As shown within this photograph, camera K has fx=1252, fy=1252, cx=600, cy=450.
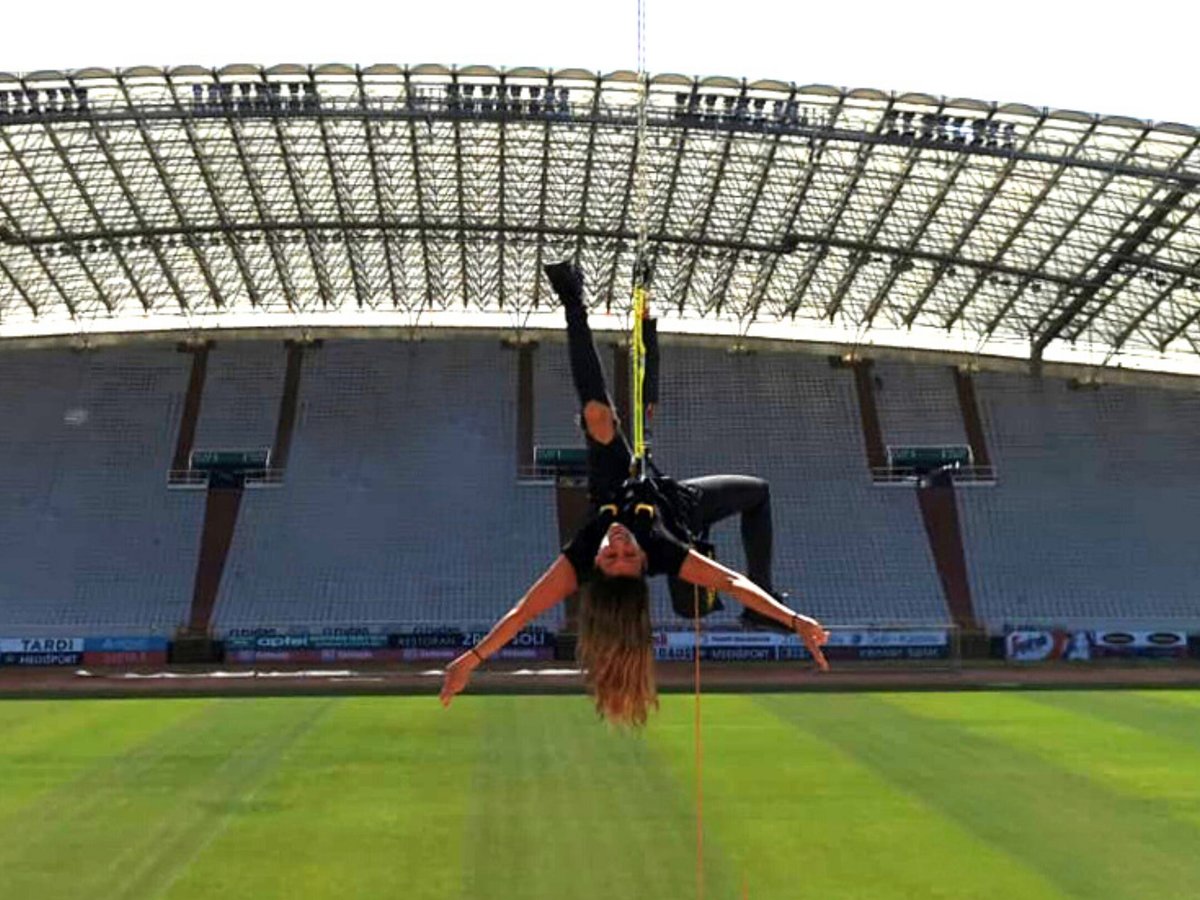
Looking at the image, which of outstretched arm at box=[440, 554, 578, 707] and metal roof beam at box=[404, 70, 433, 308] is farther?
metal roof beam at box=[404, 70, 433, 308]

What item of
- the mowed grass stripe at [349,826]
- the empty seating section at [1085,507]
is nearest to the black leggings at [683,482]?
the mowed grass stripe at [349,826]

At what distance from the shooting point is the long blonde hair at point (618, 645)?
7.25 metres

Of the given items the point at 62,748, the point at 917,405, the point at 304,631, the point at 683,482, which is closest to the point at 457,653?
the point at 304,631

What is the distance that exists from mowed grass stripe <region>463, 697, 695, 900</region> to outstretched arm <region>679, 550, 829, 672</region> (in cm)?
681

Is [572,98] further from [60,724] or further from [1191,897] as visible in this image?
[1191,897]

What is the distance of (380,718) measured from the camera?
2852 cm

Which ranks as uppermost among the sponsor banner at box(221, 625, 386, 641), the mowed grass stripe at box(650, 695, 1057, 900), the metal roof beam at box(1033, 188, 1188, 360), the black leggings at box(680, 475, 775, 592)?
the metal roof beam at box(1033, 188, 1188, 360)

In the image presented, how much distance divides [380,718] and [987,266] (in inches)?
1196

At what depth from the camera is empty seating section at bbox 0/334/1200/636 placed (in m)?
45.3

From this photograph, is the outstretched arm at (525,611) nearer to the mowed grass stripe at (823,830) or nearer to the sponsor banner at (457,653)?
the mowed grass stripe at (823,830)

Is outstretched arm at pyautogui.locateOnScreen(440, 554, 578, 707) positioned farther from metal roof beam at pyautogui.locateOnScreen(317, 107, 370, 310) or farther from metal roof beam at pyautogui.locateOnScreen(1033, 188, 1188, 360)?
metal roof beam at pyautogui.locateOnScreen(1033, 188, 1188, 360)

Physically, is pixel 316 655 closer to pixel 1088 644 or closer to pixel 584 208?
pixel 584 208

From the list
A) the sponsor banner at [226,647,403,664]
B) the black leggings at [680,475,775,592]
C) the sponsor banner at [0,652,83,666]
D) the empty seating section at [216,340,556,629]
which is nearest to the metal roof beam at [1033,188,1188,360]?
the empty seating section at [216,340,556,629]

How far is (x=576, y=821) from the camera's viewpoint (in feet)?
54.1
